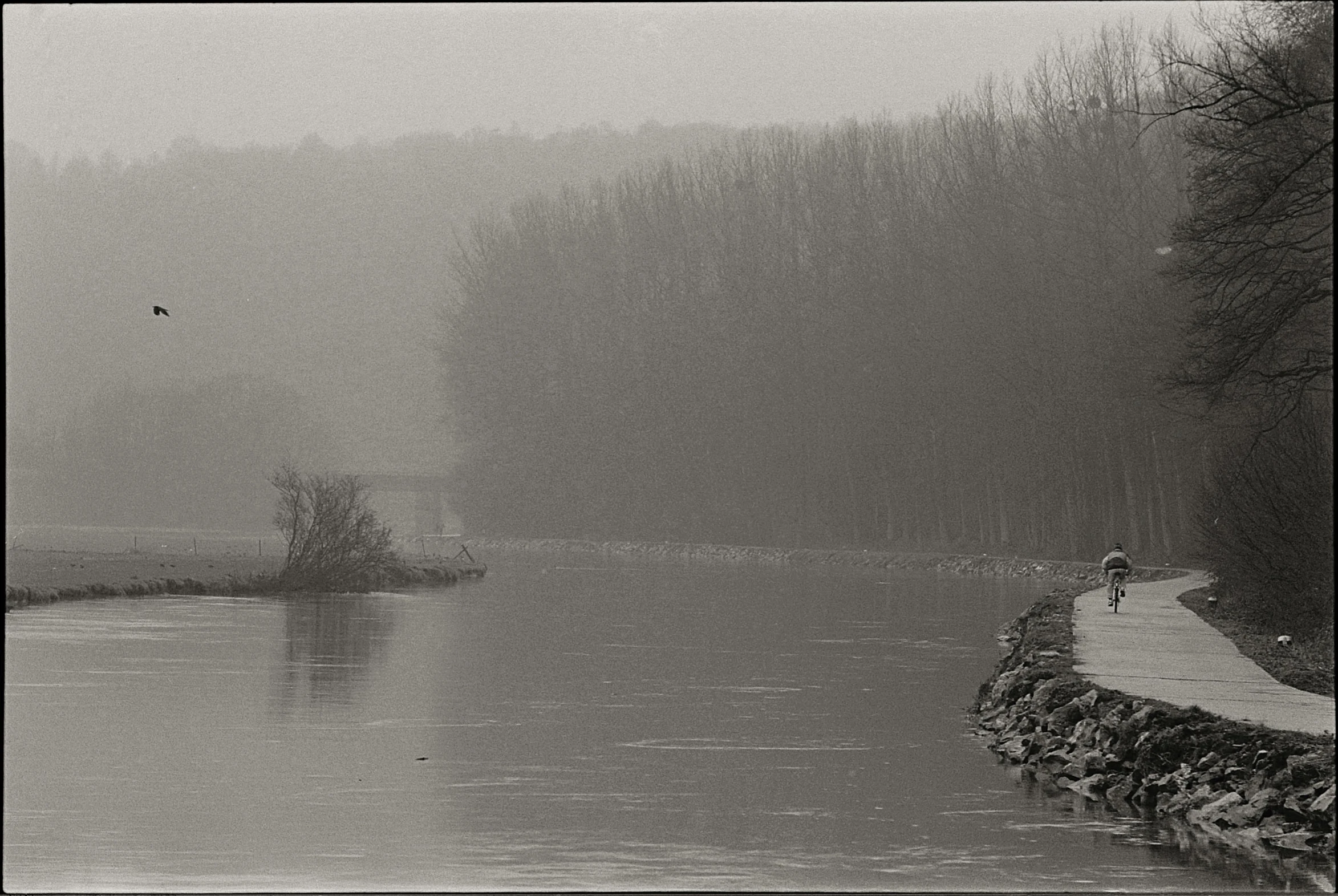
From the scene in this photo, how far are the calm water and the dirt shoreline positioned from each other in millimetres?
7984

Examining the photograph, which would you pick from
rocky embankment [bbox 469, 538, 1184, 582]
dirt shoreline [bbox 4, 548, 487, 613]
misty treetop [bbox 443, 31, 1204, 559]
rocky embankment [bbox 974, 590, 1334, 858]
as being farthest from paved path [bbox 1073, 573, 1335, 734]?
dirt shoreline [bbox 4, 548, 487, 613]

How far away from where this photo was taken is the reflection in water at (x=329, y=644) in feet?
82.9

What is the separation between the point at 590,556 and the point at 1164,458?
3556 centimetres

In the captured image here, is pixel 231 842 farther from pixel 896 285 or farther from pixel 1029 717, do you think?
pixel 896 285

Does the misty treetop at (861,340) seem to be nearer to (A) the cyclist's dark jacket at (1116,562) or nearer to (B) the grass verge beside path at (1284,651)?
(A) the cyclist's dark jacket at (1116,562)

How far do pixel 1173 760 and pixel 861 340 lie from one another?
60.9 metres

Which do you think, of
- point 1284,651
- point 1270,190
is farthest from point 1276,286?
point 1284,651

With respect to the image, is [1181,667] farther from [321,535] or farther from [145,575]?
[145,575]

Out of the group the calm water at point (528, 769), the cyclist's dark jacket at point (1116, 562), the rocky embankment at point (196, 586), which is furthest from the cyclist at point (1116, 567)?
the rocky embankment at point (196, 586)

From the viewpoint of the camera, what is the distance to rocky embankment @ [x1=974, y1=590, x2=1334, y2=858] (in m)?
14.4

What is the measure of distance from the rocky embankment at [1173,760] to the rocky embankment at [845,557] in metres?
28.5

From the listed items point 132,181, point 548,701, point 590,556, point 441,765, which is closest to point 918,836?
point 441,765


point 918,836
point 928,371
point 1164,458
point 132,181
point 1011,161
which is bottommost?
point 918,836

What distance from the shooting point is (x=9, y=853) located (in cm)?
1373
